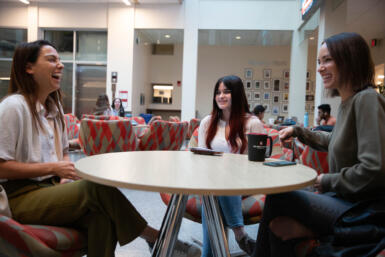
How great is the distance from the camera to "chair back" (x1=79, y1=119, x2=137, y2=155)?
3.40m

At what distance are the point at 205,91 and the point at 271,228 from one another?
11.7 meters

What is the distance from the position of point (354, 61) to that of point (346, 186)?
53 centimetres

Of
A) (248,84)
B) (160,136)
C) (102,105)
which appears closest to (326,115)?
(160,136)

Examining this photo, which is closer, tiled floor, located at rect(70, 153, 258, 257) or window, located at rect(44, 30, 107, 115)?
tiled floor, located at rect(70, 153, 258, 257)

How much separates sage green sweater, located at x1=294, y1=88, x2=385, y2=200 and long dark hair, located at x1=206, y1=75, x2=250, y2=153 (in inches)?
34.8

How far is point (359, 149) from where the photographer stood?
3.63 feet

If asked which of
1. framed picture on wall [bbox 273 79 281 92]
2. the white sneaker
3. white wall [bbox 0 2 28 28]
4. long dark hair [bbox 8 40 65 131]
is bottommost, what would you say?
the white sneaker

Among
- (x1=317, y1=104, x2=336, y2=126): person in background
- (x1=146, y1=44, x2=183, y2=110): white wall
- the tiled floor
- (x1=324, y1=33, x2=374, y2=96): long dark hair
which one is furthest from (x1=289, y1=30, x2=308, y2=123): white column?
(x1=324, y1=33, x2=374, y2=96): long dark hair

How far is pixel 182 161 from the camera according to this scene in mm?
1344

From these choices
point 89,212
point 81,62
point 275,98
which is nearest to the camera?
point 89,212

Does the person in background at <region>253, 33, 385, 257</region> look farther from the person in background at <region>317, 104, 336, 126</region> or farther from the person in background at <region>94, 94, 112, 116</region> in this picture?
the person in background at <region>94, 94, 112, 116</region>

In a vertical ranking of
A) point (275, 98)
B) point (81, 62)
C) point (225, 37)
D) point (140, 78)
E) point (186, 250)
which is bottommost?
point (186, 250)

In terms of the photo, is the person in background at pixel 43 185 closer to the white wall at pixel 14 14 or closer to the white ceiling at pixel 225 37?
the white ceiling at pixel 225 37

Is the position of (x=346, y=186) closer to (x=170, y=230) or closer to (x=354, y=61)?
(x=354, y=61)
